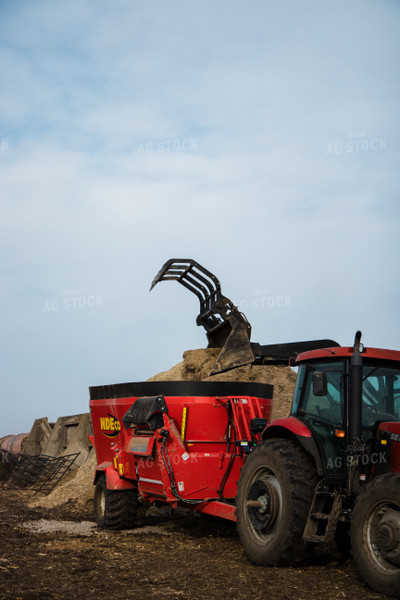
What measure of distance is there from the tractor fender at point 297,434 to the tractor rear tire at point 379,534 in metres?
0.73

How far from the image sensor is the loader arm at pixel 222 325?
36.0 feet

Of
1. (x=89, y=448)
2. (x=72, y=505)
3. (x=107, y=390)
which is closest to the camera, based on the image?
(x=107, y=390)

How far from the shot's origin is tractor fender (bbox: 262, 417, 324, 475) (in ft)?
21.1

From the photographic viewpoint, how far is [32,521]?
35.7ft

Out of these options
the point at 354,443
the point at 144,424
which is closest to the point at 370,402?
the point at 354,443

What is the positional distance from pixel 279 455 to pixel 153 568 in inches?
67.2

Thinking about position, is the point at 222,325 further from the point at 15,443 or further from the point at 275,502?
the point at 15,443

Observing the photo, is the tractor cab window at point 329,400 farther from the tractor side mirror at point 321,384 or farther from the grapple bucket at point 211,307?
the grapple bucket at point 211,307

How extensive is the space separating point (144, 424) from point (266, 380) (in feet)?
19.1

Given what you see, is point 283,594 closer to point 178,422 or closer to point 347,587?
point 347,587

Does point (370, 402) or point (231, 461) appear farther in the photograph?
point (231, 461)

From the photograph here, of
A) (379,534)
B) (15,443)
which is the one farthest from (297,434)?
(15,443)

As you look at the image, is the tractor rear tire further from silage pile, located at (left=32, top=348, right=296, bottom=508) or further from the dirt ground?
silage pile, located at (left=32, top=348, right=296, bottom=508)

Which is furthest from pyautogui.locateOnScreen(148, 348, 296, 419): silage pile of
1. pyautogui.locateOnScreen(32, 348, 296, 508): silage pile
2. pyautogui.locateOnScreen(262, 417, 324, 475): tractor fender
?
pyautogui.locateOnScreen(262, 417, 324, 475): tractor fender
